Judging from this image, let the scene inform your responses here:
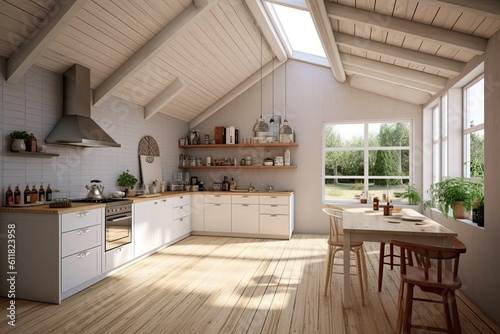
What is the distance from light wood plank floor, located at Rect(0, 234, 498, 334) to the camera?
264 centimetres

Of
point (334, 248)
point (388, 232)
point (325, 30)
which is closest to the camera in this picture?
point (388, 232)

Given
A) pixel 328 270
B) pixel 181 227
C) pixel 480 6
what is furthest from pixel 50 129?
pixel 480 6

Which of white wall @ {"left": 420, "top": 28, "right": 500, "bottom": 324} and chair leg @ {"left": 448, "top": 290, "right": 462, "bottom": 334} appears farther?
white wall @ {"left": 420, "top": 28, "right": 500, "bottom": 324}

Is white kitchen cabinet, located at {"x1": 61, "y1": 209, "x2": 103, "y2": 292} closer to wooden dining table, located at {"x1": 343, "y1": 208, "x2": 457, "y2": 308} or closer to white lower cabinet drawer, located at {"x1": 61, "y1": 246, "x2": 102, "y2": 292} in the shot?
white lower cabinet drawer, located at {"x1": 61, "y1": 246, "x2": 102, "y2": 292}

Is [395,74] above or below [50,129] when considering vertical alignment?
above

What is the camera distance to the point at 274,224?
5.85 m

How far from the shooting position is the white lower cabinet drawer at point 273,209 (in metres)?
5.80

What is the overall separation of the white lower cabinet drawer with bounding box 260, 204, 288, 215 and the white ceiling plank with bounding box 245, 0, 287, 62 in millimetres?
2874

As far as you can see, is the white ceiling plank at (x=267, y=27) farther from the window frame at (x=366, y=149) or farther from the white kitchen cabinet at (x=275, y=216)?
the white kitchen cabinet at (x=275, y=216)

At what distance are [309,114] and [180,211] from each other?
10.3ft

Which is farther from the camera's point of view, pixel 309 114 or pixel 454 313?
pixel 309 114

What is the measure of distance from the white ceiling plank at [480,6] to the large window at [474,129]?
4.01 ft

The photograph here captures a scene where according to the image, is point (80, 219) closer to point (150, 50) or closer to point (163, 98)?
point (150, 50)

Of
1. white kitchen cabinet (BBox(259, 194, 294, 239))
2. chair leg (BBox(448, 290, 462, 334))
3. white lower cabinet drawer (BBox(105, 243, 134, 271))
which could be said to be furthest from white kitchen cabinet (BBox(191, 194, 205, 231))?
chair leg (BBox(448, 290, 462, 334))
